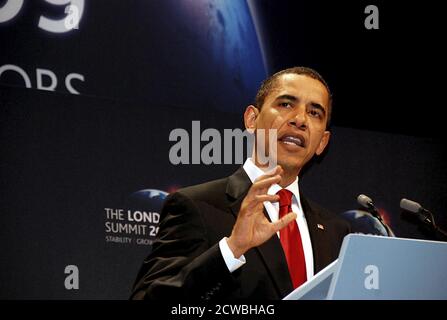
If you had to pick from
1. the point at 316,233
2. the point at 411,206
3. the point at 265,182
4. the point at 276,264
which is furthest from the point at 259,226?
the point at 411,206

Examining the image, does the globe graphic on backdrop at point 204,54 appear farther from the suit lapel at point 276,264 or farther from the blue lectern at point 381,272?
the blue lectern at point 381,272

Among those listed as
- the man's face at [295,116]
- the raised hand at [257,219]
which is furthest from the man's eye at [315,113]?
the raised hand at [257,219]

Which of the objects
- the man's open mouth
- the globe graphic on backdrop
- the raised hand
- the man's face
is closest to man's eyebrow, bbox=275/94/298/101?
the man's face

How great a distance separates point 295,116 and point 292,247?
485mm

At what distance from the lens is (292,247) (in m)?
2.51

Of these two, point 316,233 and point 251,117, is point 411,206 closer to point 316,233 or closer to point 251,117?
point 316,233

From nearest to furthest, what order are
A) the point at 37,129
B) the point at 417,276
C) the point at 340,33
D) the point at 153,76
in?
the point at 417,276 → the point at 37,129 → the point at 153,76 → the point at 340,33

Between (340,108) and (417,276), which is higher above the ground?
(340,108)

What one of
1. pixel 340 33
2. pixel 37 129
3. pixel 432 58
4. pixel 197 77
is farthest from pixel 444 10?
pixel 37 129

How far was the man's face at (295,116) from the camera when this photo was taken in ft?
8.74
